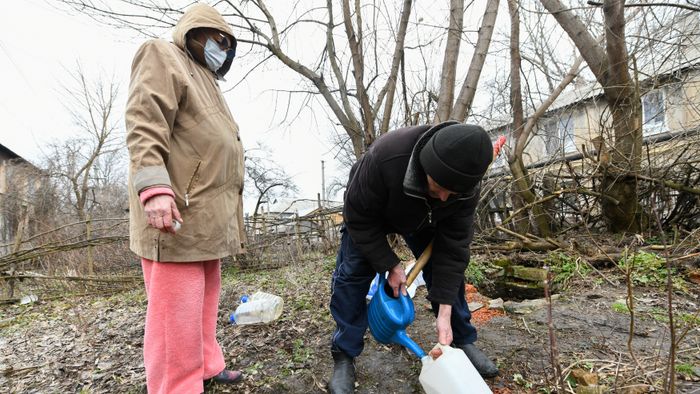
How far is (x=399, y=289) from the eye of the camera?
1.76 m

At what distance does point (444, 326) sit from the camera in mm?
1645

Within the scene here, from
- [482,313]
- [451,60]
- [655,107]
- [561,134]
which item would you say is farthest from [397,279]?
[655,107]

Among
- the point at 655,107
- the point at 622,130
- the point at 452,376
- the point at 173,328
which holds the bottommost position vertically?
the point at 452,376

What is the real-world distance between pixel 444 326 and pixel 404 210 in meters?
0.56

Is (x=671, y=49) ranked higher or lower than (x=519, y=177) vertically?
higher

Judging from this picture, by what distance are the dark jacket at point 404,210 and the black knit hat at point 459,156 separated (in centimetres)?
13

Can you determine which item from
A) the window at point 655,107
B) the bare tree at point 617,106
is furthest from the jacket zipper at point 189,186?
the window at point 655,107

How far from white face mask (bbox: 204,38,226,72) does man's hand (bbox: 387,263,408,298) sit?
1.32m

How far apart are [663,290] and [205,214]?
3.50 m

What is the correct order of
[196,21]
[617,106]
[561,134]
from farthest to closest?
[561,134]
[617,106]
[196,21]

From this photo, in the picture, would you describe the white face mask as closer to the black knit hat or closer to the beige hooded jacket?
the beige hooded jacket

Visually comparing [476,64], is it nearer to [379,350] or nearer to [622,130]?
[622,130]

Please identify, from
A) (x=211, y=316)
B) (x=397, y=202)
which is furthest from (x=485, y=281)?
(x=211, y=316)

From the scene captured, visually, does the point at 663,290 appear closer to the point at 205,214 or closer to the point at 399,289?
the point at 399,289
